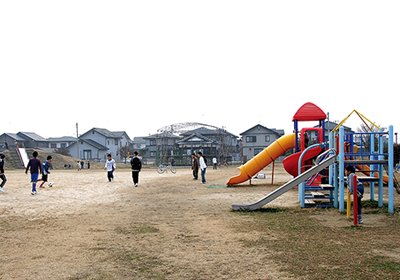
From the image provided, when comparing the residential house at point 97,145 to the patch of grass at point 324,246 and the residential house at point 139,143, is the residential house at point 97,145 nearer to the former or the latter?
the residential house at point 139,143

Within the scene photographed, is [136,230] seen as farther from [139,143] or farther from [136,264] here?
[139,143]

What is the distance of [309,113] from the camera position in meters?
16.7

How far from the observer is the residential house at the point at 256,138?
63594 mm

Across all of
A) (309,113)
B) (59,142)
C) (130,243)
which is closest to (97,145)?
(59,142)

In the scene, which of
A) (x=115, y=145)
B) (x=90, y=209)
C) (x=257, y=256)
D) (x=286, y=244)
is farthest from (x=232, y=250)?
(x=115, y=145)

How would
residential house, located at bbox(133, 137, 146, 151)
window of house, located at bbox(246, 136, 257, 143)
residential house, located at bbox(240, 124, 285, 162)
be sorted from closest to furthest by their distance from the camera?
residential house, located at bbox(240, 124, 285, 162)
window of house, located at bbox(246, 136, 257, 143)
residential house, located at bbox(133, 137, 146, 151)

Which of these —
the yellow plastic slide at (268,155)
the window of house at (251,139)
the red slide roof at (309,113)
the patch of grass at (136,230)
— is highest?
the red slide roof at (309,113)

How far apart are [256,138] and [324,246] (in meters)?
58.7

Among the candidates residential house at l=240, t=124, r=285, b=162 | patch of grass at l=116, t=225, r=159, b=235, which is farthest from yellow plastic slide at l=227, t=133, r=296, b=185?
residential house at l=240, t=124, r=285, b=162

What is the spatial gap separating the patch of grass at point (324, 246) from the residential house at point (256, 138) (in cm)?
5577

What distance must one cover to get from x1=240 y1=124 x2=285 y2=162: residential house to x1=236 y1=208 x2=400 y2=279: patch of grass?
183ft

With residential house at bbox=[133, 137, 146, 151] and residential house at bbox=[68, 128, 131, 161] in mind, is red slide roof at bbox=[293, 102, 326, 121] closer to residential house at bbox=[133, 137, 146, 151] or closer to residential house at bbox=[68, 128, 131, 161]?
residential house at bbox=[68, 128, 131, 161]

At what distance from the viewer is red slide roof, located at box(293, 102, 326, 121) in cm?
1667

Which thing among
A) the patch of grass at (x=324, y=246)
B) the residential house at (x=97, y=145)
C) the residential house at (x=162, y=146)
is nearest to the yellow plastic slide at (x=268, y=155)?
the patch of grass at (x=324, y=246)
